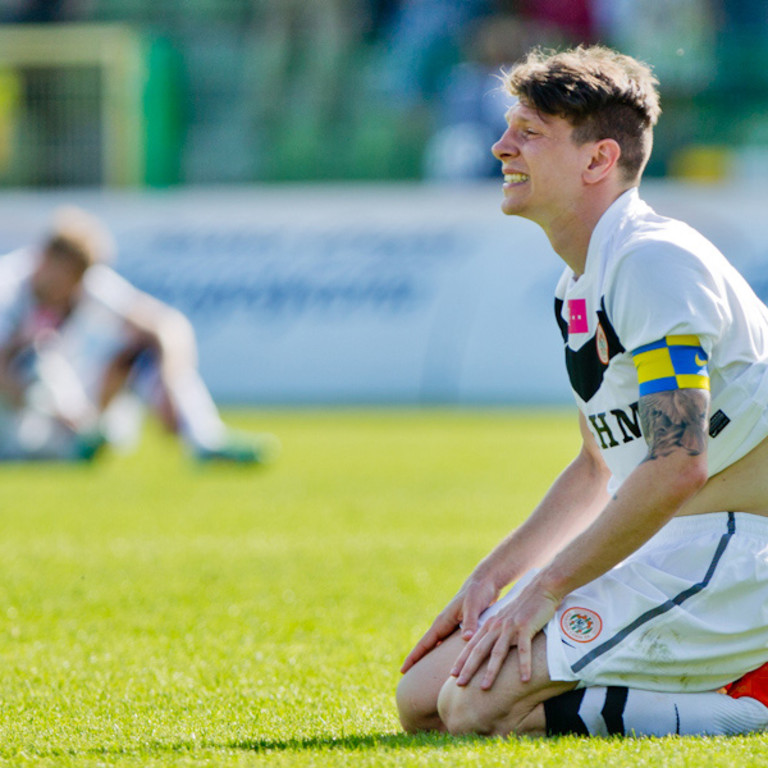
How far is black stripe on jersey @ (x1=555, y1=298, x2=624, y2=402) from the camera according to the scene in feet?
10.8

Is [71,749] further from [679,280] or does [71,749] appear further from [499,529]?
[499,529]

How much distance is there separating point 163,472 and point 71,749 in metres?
7.13

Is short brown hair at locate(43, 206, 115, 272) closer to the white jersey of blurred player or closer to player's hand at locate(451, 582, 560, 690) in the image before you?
the white jersey of blurred player

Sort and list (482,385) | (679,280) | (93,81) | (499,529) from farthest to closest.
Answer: (93,81) < (482,385) < (499,529) < (679,280)


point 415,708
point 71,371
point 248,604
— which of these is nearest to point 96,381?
point 71,371

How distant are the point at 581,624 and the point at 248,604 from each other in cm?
232

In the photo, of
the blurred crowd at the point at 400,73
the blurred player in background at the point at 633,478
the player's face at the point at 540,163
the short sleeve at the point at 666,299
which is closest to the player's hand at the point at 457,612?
the blurred player in background at the point at 633,478

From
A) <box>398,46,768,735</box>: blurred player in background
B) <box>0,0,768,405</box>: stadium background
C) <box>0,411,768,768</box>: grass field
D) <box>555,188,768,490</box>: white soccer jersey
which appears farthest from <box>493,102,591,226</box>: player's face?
<box>0,0,768,405</box>: stadium background

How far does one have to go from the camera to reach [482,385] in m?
14.6

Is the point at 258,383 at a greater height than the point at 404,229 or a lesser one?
lesser

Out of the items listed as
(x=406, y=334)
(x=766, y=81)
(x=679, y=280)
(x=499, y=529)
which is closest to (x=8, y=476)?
(x=499, y=529)

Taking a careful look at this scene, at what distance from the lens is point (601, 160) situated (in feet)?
11.2

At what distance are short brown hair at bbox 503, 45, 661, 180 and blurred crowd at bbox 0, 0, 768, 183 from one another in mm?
13018

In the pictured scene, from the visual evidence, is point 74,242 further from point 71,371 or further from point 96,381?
point 71,371
